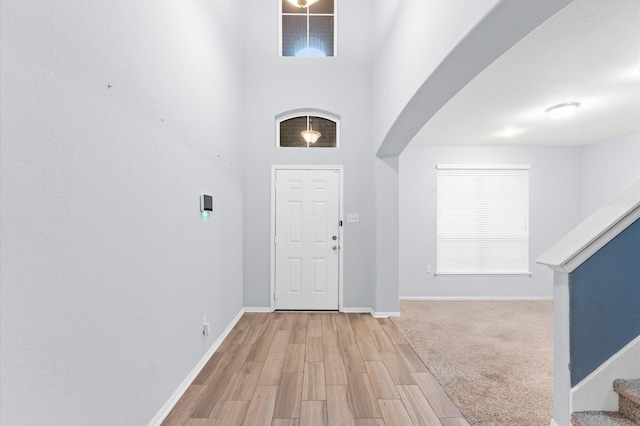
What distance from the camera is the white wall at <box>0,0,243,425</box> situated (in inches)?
42.1

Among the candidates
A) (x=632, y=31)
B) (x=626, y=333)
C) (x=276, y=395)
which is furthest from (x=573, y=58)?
(x=276, y=395)

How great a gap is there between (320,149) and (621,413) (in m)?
3.71

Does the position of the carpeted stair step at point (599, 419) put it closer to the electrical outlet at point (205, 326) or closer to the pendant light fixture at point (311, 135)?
the electrical outlet at point (205, 326)

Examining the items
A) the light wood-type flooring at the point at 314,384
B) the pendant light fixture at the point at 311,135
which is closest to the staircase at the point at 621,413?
the light wood-type flooring at the point at 314,384

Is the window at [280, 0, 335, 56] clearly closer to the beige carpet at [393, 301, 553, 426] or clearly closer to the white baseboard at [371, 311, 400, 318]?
the white baseboard at [371, 311, 400, 318]

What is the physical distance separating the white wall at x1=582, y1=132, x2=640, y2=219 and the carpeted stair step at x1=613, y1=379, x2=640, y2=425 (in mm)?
4242

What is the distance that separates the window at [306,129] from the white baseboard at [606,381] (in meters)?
3.52

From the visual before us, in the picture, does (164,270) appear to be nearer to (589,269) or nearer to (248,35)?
(589,269)

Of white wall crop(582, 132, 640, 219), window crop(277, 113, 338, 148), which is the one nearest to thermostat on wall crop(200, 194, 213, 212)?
window crop(277, 113, 338, 148)

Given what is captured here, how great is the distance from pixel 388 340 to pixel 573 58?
310cm

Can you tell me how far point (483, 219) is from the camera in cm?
525

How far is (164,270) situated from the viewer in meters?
2.05

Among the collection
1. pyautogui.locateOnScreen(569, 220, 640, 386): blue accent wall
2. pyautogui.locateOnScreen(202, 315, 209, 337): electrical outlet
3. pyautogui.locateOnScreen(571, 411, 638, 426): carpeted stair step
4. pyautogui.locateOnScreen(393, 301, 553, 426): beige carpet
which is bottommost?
pyautogui.locateOnScreen(393, 301, 553, 426): beige carpet

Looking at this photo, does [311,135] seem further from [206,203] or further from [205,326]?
[205,326]
